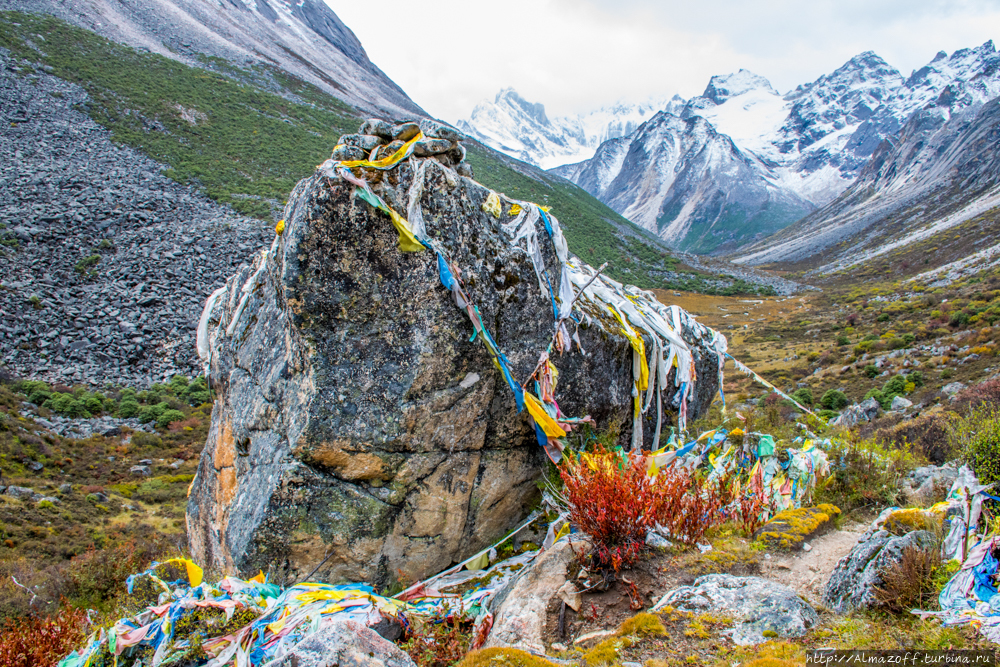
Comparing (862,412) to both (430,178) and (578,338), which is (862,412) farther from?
(430,178)

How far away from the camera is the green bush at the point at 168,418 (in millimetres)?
18641

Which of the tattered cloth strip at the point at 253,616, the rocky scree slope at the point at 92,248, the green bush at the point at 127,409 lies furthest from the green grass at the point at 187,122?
the tattered cloth strip at the point at 253,616

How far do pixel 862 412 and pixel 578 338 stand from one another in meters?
12.8

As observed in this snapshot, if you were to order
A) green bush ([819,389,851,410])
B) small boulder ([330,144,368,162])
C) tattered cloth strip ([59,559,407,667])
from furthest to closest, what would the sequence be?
1. green bush ([819,389,851,410])
2. small boulder ([330,144,368,162])
3. tattered cloth strip ([59,559,407,667])

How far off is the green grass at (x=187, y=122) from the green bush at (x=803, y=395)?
35.2 metres

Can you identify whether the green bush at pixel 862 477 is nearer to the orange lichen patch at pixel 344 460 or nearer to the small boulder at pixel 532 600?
the small boulder at pixel 532 600

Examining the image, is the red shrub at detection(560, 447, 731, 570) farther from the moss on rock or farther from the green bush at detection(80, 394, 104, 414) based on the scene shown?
the green bush at detection(80, 394, 104, 414)

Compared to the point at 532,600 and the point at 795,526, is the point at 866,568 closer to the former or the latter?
the point at 795,526

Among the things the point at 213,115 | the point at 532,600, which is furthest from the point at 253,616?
the point at 213,115

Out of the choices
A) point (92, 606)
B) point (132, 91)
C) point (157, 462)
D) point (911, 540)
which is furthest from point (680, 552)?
point (132, 91)

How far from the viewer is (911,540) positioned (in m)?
3.32

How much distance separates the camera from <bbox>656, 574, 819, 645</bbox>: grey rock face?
3.08m

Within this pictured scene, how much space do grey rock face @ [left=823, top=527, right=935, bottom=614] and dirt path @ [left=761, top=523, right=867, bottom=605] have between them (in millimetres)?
193

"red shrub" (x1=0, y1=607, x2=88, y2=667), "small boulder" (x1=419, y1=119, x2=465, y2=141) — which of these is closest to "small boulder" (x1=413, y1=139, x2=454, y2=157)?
"small boulder" (x1=419, y1=119, x2=465, y2=141)
